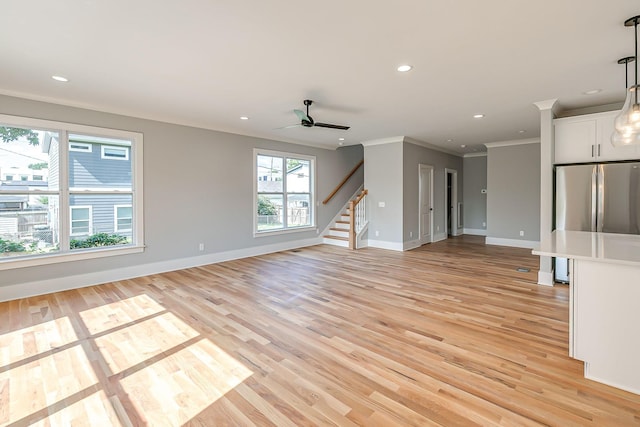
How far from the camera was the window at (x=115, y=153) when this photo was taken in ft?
15.4

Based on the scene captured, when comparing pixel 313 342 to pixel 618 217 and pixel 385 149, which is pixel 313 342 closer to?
pixel 618 217

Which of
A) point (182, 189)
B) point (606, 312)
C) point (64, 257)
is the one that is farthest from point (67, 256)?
point (606, 312)

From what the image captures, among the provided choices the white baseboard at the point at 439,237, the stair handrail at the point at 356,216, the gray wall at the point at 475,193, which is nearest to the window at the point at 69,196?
the stair handrail at the point at 356,216

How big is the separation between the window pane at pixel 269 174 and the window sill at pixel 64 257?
2812 millimetres

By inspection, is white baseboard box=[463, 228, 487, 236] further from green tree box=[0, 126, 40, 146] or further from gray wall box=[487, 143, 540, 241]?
green tree box=[0, 126, 40, 146]

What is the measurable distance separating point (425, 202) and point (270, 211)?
13.4 ft

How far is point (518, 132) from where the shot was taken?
6.48 meters

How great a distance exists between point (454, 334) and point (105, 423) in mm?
→ 2785

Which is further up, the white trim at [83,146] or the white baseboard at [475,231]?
the white trim at [83,146]

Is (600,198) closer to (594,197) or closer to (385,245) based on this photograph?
(594,197)

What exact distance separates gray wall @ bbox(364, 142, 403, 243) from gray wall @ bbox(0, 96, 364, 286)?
230 cm

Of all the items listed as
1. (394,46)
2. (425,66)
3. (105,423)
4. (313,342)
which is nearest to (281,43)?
(394,46)

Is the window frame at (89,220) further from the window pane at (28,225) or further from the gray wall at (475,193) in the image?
the gray wall at (475,193)

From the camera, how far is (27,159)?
13.4ft
